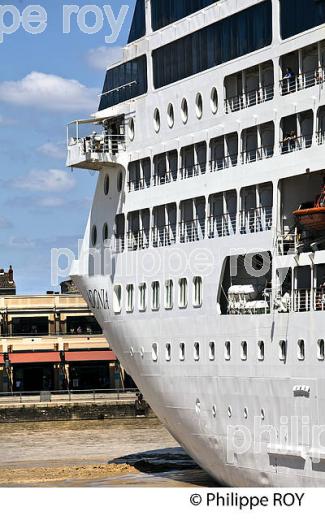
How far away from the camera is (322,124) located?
133 ft

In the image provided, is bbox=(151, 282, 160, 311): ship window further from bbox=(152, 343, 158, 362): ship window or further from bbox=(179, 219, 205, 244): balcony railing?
bbox=(179, 219, 205, 244): balcony railing

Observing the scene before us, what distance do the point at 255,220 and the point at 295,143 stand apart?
287 cm

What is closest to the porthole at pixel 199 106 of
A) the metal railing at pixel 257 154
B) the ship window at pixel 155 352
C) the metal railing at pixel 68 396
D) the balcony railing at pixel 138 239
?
the metal railing at pixel 257 154

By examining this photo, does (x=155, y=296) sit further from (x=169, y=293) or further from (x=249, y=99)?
(x=249, y=99)

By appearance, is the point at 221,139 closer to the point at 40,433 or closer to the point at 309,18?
the point at 309,18

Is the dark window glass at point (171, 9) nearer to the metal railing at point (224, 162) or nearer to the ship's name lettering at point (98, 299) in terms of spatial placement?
the metal railing at point (224, 162)

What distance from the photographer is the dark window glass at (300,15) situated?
40312mm

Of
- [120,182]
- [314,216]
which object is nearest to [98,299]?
[120,182]

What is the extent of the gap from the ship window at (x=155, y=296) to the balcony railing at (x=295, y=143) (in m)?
8.13

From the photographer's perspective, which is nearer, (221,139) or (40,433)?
(221,139)

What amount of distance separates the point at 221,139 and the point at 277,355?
7.63m

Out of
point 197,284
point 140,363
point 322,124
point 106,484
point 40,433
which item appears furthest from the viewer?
point 40,433
